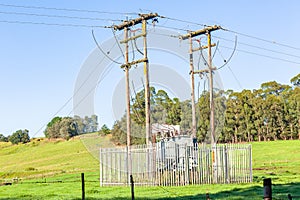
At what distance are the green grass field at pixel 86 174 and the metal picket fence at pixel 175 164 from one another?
102cm

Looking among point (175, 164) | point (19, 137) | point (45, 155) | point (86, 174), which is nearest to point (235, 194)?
point (175, 164)

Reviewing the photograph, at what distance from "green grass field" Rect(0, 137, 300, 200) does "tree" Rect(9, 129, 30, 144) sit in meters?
2.35

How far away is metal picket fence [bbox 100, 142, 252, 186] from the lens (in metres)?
22.9

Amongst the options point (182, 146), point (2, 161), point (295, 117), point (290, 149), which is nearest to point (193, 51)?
point (182, 146)

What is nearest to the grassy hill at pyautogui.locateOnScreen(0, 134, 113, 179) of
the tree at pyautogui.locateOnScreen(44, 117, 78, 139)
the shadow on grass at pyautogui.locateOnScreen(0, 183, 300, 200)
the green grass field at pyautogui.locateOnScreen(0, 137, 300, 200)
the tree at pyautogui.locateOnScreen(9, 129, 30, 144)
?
the green grass field at pyautogui.locateOnScreen(0, 137, 300, 200)

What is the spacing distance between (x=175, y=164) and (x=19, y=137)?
3279 inches

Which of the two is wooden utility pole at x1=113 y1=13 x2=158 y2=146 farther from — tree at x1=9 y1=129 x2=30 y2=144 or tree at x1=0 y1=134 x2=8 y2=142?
tree at x1=0 y1=134 x2=8 y2=142

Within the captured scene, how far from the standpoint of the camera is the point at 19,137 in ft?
334

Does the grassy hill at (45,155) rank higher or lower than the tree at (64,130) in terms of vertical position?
lower

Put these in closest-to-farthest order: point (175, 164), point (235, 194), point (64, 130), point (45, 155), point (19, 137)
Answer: point (235, 194)
point (175, 164)
point (45, 155)
point (64, 130)
point (19, 137)

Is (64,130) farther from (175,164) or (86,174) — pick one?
(175,164)

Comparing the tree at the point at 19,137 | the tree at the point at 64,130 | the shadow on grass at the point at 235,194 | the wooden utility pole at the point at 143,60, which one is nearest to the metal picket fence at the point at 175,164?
the wooden utility pole at the point at 143,60

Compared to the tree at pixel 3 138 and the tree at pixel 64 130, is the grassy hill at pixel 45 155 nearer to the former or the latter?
the tree at pixel 64 130

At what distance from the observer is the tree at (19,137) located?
100 metres
